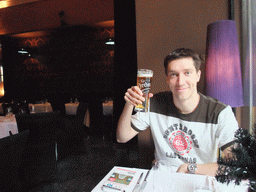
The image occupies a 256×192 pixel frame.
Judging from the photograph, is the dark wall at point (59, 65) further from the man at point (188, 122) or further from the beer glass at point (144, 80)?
the beer glass at point (144, 80)

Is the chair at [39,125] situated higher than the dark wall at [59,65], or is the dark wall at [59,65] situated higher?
the dark wall at [59,65]

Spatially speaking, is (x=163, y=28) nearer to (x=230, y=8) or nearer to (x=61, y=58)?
(x=230, y=8)

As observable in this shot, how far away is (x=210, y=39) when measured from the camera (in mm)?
1600

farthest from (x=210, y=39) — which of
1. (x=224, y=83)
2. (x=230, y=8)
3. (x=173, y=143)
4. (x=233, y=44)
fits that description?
(x=173, y=143)

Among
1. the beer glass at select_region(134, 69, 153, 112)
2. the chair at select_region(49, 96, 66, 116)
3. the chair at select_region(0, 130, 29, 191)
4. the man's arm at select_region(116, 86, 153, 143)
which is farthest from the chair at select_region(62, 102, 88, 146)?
the beer glass at select_region(134, 69, 153, 112)

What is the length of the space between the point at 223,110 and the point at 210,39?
2.10 feet

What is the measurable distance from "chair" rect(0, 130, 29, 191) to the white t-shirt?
1113mm

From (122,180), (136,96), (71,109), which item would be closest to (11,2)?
(71,109)

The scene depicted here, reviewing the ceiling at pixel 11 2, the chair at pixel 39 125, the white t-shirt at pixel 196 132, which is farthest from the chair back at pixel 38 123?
the ceiling at pixel 11 2

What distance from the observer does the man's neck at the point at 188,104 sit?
1.40 m

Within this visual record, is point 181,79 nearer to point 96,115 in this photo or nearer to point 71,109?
point 71,109

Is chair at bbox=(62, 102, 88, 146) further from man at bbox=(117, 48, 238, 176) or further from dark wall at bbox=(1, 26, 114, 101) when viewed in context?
man at bbox=(117, 48, 238, 176)

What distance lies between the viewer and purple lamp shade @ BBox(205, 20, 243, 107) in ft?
5.04

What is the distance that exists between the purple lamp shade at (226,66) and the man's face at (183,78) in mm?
299
